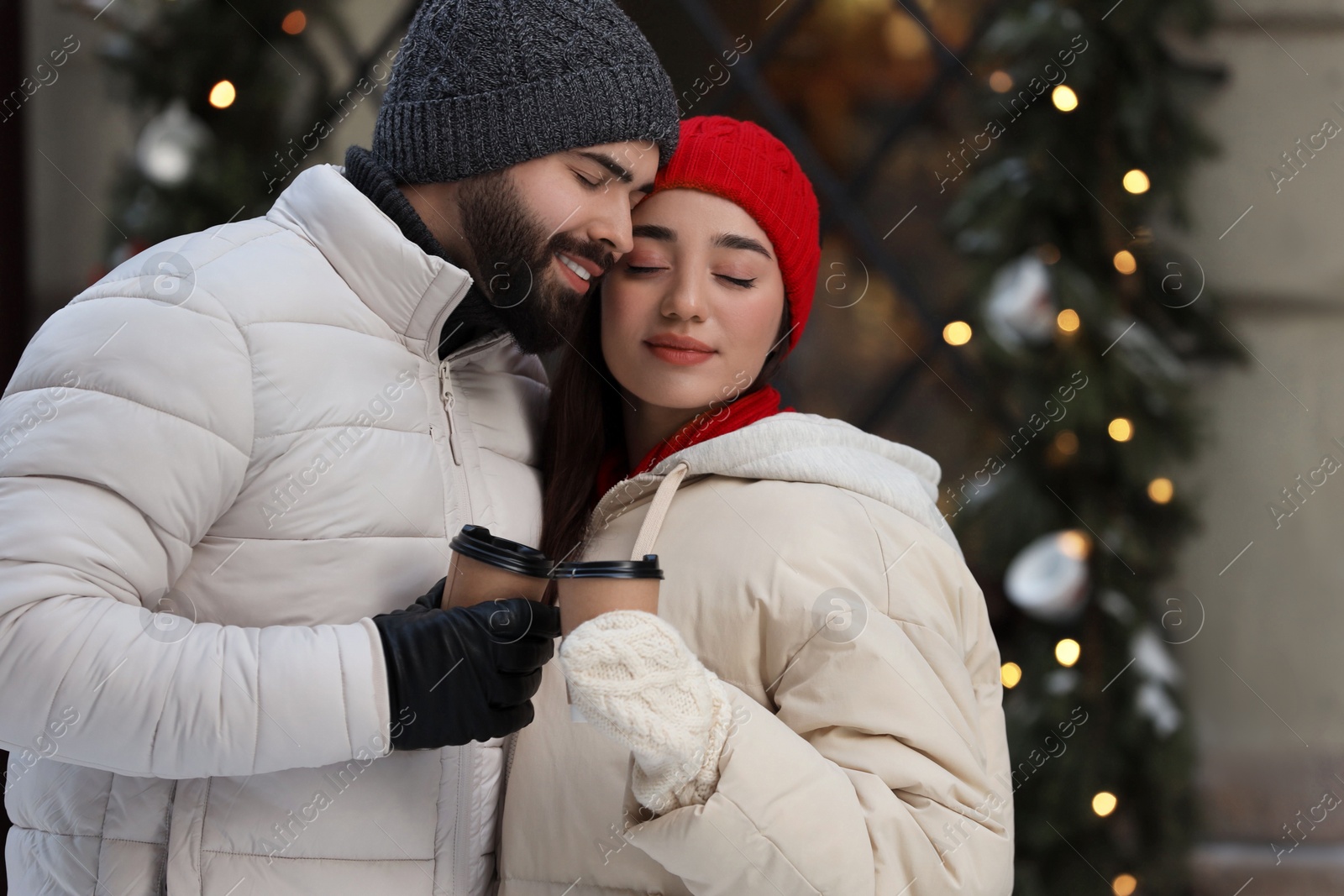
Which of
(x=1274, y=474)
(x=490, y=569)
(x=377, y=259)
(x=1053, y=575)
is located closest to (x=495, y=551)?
(x=490, y=569)

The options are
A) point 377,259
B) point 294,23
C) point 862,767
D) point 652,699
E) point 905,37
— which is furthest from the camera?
point 905,37

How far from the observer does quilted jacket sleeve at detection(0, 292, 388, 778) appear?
0.88 m

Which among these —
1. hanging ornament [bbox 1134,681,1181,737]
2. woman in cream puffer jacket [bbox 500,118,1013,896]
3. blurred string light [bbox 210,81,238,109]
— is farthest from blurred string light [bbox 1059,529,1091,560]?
blurred string light [bbox 210,81,238,109]

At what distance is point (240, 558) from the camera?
104 centimetres

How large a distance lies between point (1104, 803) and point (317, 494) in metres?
→ 1.86

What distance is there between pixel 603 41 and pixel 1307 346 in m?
2.17

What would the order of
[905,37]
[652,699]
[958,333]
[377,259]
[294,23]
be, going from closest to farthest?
[652,699], [377,259], [294,23], [958,333], [905,37]

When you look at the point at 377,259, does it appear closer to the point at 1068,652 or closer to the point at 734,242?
the point at 734,242

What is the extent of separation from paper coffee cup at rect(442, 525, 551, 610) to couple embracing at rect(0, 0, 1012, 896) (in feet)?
0.07

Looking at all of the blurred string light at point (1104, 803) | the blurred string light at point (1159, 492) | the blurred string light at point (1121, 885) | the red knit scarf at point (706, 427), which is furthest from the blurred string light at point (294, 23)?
the blurred string light at point (1121, 885)

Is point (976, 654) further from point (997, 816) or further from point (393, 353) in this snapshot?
point (393, 353)

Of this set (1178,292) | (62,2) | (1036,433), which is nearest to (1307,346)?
(1178,292)

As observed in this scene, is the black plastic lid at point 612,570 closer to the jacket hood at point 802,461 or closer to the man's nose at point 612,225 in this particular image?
the jacket hood at point 802,461

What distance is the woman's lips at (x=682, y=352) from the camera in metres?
1.32
